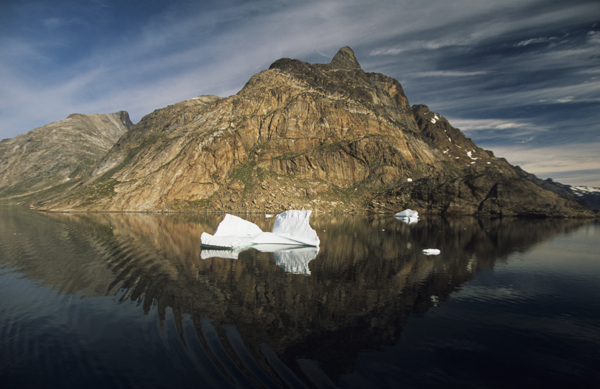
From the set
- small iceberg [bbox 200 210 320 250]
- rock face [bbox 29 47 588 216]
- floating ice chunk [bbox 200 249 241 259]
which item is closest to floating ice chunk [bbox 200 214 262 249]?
small iceberg [bbox 200 210 320 250]

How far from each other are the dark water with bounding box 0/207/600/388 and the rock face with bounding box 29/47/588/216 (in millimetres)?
89334

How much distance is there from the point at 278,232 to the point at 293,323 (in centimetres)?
2714

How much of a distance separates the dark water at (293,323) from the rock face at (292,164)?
89334 millimetres

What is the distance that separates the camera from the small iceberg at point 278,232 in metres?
39.6

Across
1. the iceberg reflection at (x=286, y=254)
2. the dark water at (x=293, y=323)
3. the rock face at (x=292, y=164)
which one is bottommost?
the dark water at (x=293, y=323)

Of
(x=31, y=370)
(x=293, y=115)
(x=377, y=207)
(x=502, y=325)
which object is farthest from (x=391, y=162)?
(x=31, y=370)

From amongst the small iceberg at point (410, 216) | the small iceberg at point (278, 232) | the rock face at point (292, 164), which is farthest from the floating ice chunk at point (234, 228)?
the rock face at point (292, 164)

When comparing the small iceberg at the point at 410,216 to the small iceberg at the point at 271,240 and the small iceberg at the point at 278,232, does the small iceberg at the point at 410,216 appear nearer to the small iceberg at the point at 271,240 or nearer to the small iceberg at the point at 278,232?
the small iceberg at the point at 278,232

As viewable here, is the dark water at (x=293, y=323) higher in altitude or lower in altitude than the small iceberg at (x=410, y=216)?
lower

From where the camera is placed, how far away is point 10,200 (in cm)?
16112

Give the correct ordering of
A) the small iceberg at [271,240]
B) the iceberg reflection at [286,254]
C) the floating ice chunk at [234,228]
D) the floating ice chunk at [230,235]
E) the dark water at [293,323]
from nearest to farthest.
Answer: the dark water at [293,323] < the iceberg reflection at [286,254] < the small iceberg at [271,240] < the floating ice chunk at [230,235] < the floating ice chunk at [234,228]

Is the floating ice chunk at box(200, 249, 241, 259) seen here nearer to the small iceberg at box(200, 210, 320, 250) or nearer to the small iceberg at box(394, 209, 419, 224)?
the small iceberg at box(200, 210, 320, 250)

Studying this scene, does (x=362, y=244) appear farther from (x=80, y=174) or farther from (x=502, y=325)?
(x=80, y=174)

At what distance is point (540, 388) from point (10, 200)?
222854 mm
